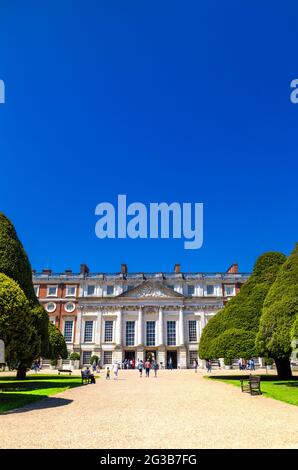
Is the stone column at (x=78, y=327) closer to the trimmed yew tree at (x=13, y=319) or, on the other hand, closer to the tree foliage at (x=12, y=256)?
the tree foliage at (x=12, y=256)

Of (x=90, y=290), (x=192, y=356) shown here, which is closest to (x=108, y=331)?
(x=90, y=290)

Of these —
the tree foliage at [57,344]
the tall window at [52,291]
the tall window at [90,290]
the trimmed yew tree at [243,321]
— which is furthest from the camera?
the tall window at [90,290]

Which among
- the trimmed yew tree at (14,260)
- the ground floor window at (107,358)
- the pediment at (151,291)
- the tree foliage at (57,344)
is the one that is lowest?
the ground floor window at (107,358)

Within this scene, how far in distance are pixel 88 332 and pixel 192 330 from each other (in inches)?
636

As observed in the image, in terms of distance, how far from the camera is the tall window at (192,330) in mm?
58781

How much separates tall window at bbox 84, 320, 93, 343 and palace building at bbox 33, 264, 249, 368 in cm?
6


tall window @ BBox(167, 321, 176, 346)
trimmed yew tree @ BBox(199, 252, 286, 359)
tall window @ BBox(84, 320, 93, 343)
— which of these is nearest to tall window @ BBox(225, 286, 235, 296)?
Result: tall window @ BBox(167, 321, 176, 346)

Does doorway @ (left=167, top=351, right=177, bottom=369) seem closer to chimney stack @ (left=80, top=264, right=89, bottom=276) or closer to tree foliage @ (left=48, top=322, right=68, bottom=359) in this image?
chimney stack @ (left=80, top=264, right=89, bottom=276)

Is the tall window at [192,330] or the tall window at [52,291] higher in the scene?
the tall window at [52,291]

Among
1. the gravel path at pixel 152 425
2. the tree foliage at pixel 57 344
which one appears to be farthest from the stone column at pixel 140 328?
the gravel path at pixel 152 425

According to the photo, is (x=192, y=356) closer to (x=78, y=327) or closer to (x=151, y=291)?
(x=151, y=291)

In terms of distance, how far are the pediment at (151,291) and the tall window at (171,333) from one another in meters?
4.30
